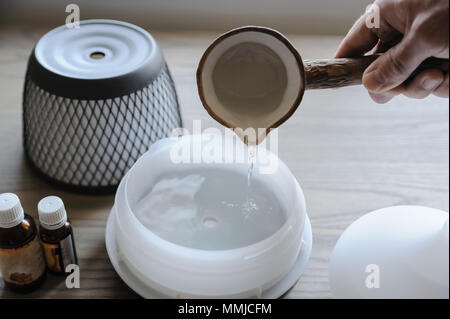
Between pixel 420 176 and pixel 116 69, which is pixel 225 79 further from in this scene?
pixel 420 176

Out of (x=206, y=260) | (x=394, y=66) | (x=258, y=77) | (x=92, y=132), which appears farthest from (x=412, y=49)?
(x=92, y=132)

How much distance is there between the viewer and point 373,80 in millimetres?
601

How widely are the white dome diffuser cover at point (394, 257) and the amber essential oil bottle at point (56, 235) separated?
32 cm

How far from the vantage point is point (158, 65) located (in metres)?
0.78

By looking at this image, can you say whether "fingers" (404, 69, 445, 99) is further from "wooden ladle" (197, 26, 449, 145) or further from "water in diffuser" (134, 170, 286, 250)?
"water in diffuser" (134, 170, 286, 250)

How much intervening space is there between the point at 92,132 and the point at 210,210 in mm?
200

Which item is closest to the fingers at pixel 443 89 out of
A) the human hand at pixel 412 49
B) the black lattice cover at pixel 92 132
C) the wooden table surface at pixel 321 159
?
the human hand at pixel 412 49

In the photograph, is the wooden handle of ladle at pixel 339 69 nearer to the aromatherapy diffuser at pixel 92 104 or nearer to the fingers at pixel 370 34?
the fingers at pixel 370 34

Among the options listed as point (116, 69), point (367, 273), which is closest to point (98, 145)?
point (116, 69)

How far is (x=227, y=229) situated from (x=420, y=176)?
0.35 m

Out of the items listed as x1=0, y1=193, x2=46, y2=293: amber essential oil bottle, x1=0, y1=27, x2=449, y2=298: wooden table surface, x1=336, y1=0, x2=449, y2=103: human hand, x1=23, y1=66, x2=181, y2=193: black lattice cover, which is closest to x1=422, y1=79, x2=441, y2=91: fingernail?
x1=336, y1=0, x2=449, y2=103: human hand

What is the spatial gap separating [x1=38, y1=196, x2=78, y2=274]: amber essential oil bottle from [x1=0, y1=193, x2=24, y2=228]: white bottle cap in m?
0.02

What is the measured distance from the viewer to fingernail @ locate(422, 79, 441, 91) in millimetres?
603

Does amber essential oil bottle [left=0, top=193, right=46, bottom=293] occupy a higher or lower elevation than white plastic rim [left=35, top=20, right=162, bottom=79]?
lower
